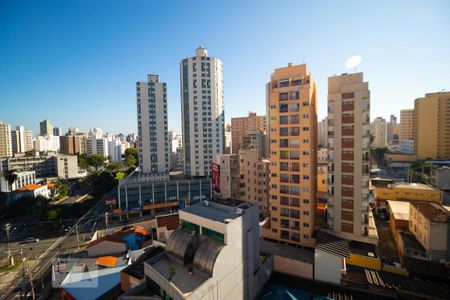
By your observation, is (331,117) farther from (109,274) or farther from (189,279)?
(109,274)

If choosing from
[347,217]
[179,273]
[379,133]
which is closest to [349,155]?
[347,217]

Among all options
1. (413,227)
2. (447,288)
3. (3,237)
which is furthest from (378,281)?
(3,237)

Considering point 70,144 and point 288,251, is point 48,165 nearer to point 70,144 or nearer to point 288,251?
point 70,144

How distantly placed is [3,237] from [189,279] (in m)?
58.3

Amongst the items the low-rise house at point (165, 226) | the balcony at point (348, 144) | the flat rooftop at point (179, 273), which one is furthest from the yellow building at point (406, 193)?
the flat rooftop at point (179, 273)

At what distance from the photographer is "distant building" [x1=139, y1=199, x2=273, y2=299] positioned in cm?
1488

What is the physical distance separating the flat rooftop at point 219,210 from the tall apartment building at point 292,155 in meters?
15.1

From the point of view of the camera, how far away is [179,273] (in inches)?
619

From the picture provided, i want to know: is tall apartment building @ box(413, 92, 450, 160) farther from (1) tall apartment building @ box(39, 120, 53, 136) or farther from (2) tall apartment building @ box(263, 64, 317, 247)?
(1) tall apartment building @ box(39, 120, 53, 136)

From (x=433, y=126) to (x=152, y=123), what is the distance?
367 feet

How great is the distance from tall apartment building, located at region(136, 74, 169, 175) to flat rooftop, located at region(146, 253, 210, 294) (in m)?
51.1

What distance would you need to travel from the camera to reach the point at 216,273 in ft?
49.4

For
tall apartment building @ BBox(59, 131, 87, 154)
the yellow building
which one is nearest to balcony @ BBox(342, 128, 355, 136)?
the yellow building

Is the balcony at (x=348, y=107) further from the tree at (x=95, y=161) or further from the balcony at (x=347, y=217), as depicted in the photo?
the tree at (x=95, y=161)
